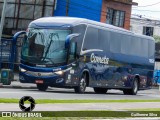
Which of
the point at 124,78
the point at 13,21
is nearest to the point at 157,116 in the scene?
the point at 124,78

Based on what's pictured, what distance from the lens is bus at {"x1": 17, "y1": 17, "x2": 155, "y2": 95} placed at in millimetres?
26453

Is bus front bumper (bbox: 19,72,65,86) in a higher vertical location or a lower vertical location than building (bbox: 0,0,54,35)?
lower

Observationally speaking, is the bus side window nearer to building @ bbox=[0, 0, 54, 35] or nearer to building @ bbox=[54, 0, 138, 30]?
building @ bbox=[54, 0, 138, 30]

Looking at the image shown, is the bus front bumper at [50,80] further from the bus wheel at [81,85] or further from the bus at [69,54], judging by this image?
the bus wheel at [81,85]

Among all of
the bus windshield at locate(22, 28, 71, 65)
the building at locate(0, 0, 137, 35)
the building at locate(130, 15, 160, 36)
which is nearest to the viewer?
the bus windshield at locate(22, 28, 71, 65)

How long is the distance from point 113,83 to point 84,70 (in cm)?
396

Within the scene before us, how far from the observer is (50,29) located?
87.5ft

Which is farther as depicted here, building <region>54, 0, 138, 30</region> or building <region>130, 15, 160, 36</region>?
building <region>130, 15, 160, 36</region>

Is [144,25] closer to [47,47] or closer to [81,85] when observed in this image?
[81,85]

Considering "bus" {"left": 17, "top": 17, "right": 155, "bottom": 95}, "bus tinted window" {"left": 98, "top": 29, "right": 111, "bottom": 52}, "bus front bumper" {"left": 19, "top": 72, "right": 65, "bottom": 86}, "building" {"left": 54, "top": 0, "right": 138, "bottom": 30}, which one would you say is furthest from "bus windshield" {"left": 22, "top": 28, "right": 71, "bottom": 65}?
"building" {"left": 54, "top": 0, "right": 138, "bottom": 30}

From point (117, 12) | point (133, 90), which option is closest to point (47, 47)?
point (133, 90)

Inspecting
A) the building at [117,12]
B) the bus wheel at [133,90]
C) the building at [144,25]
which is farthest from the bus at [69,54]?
the building at [144,25]

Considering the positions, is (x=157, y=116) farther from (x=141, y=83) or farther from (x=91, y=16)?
(x=91, y=16)

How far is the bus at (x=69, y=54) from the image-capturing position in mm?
26453
